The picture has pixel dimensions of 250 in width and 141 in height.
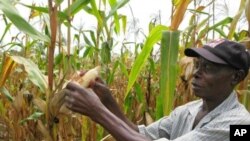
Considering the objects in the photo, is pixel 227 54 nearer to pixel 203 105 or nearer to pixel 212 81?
pixel 212 81

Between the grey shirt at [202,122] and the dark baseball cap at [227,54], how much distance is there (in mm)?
135

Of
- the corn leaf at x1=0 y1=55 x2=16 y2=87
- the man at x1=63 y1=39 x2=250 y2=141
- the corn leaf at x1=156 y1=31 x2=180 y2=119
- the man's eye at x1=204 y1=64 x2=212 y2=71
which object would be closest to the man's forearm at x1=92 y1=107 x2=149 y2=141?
the man at x1=63 y1=39 x2=250 y2=141

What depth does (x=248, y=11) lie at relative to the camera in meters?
1.81

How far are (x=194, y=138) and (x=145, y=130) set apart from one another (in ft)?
1.56

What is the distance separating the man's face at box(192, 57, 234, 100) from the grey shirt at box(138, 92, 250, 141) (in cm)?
5

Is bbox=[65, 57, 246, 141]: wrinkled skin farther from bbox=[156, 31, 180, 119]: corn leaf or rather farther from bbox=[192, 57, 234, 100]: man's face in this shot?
bbox=[156, 31, 180, 119]: corn leaf

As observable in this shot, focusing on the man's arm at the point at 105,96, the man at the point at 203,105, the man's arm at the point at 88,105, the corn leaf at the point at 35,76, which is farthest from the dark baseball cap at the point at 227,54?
the corn leaf at the point at 35,76

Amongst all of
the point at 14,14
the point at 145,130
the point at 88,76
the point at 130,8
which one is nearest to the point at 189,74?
the point at 145,130

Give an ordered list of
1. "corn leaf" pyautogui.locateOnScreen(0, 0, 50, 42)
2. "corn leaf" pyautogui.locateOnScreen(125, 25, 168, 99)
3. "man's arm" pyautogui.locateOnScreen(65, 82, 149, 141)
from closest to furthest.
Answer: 1. "man's arm" pyautogui.locateOnScreen(65, 82, 149, 141)
2. "corn leaf" pyautogui.locateOnScreen(0, 0, 50, 42)
3. "corn leaf" pyautogui.locateOnScreen(125, 25, 168, 99)

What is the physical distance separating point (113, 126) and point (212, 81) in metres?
0.49

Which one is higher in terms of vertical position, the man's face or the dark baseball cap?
the dark baseball cap

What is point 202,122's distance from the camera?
171 cm

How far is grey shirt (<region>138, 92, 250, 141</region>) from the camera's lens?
156cm

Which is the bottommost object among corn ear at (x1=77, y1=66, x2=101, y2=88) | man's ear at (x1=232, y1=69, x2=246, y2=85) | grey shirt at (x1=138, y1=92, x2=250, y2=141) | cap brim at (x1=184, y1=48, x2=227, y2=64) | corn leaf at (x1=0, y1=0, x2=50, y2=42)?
grey shirt at (x1=138, y1=92, x2=250, y2=141)
